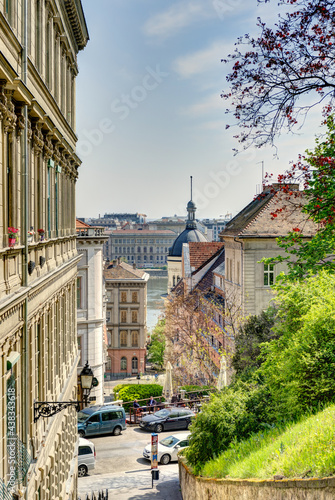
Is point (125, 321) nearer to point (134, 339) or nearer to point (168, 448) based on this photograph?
point (134, 339)

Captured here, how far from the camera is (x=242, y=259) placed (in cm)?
3209

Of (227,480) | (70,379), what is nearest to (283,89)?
(227,480)

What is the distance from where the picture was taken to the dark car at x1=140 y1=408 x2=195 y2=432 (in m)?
30.3

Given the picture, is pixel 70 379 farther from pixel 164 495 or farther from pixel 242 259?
pixel 242 259

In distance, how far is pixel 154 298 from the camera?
132 meters

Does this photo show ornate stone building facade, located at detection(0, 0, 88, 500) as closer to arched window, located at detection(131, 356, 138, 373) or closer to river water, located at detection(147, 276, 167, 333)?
arched window, located at detection(131, 356, 138, 373)

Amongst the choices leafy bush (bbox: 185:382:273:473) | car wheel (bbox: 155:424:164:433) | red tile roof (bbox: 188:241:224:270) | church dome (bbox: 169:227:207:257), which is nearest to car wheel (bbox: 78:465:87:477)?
car wheel (bbox: 155:424:164:433)

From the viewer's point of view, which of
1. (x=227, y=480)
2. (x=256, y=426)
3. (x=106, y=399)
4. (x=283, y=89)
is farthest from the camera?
(x=106, y=399)

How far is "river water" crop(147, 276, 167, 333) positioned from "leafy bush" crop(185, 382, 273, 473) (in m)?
61.9

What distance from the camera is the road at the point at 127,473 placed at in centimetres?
2055

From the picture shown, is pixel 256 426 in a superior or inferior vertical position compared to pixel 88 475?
superior

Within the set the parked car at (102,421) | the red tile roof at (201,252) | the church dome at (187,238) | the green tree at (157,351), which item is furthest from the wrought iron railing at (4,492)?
the church dome at (187,238)

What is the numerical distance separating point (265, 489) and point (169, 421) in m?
21.7

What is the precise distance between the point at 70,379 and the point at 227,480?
842 centimetres
